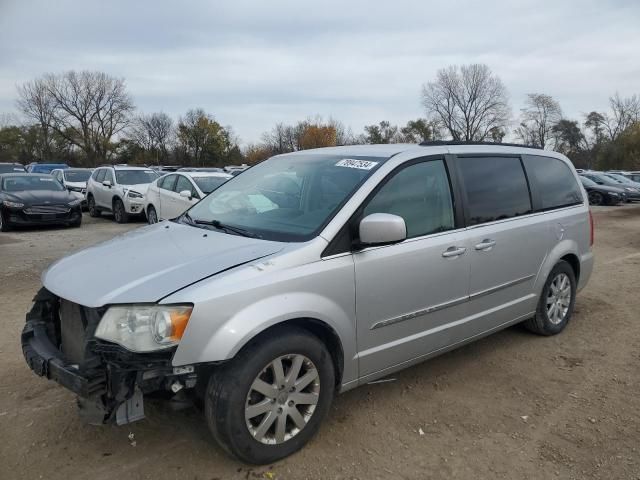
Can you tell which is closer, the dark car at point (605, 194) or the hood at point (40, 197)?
the hood at point (40, 197)

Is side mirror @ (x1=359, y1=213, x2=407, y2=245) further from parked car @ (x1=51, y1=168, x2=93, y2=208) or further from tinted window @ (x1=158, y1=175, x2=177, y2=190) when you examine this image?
parked car @ (x1=51, y1=168, x2=93, y2=208)

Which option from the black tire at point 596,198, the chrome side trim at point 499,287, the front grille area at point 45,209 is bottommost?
the black tire at point 596,198

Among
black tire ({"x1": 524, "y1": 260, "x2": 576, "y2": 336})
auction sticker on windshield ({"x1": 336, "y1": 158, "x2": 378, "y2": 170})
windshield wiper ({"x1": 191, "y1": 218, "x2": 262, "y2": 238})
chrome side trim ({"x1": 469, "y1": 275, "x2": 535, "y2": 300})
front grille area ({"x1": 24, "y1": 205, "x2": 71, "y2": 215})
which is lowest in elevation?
black tire ({"x1": 524, "y1": 260, "x2": 576, "y2": 336})

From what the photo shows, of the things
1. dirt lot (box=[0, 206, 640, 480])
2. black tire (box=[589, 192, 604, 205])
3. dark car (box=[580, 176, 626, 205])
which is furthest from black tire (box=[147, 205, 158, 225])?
black tire (box=[589, 192, 604, 205])

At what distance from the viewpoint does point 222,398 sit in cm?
246

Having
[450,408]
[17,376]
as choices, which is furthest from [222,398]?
[17,376]

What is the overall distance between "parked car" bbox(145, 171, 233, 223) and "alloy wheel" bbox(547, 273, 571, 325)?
26.8 feet

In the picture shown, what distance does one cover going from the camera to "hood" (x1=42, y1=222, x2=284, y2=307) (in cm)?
250

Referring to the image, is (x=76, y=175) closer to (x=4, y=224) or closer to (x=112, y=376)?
(x=4, y=224)

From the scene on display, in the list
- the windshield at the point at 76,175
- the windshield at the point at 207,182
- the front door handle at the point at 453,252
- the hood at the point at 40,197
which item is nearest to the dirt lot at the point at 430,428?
the front door handle at the point at 453,252

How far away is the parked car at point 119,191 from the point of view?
14453mm

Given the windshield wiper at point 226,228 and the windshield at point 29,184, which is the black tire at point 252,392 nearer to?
the windshield wiper at point 226,228

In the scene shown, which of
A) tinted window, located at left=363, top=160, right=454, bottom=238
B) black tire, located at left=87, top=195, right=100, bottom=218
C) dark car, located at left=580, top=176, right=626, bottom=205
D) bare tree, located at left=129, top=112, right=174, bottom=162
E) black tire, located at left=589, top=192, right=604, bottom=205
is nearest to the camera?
tinted window, located at left=363, top=160, right=454, bottom=238

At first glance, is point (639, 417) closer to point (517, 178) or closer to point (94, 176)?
point (517, 178)
